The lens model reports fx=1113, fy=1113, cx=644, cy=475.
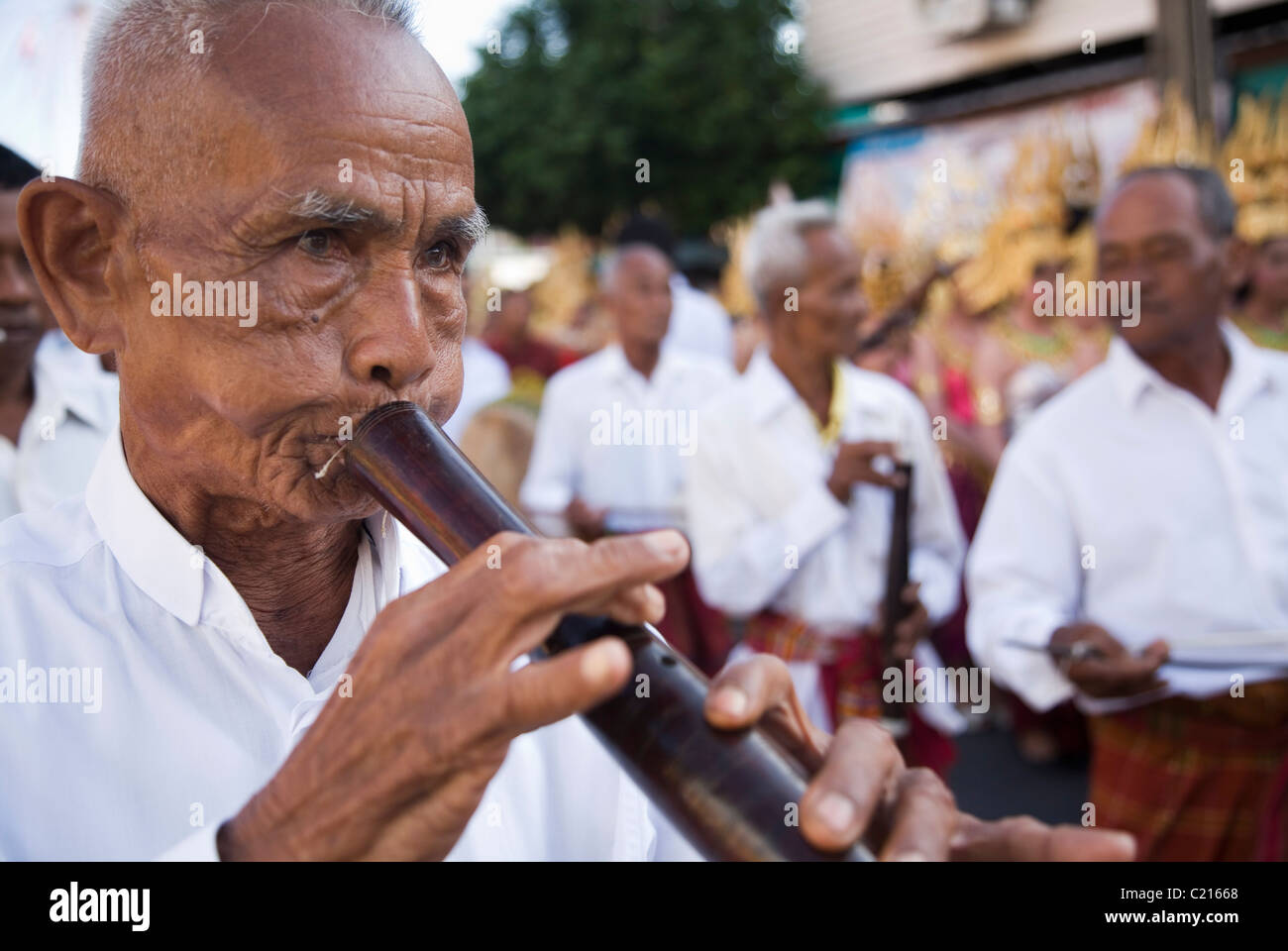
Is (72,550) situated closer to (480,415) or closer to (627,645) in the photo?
(627,645)

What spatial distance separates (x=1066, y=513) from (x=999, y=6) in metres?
11.2

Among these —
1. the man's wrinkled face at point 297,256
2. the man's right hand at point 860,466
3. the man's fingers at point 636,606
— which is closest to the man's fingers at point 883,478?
the man's right hand at point 860,466

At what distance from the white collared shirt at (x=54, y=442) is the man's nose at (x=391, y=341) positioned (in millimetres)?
1645

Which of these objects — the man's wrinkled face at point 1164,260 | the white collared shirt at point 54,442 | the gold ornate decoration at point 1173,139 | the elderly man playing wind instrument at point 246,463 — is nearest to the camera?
the elderly man playing wind instrument at point 246,463

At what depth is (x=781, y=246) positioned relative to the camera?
379cm

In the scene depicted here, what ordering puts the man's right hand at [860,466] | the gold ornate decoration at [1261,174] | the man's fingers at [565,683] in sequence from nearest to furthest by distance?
1. the man's fingers at [565,683]
2. the man's right hand at [860,466]
3. the gold ornate decoration at [1261,174]

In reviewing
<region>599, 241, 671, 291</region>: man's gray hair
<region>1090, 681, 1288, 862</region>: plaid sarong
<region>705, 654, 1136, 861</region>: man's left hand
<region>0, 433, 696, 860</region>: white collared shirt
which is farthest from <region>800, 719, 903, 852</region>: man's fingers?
<region>599, 241, 671, 291</region>: man's gray hair

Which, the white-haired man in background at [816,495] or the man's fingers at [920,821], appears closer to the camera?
the man's fingers at [920,821]

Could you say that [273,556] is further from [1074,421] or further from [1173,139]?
[1173,139]

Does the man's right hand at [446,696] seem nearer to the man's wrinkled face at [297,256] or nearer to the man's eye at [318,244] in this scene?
the man's wrinkled face at [297,256]

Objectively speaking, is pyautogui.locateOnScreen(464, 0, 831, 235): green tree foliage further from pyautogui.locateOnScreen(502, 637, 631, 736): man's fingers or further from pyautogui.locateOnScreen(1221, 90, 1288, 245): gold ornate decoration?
pyautogui.locateOnScreen(502, 637, 631, 736): man's fingers

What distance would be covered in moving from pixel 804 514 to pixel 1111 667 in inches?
39.5

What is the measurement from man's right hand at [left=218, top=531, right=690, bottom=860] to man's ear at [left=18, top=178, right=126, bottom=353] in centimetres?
58

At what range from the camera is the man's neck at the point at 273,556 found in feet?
3.95
